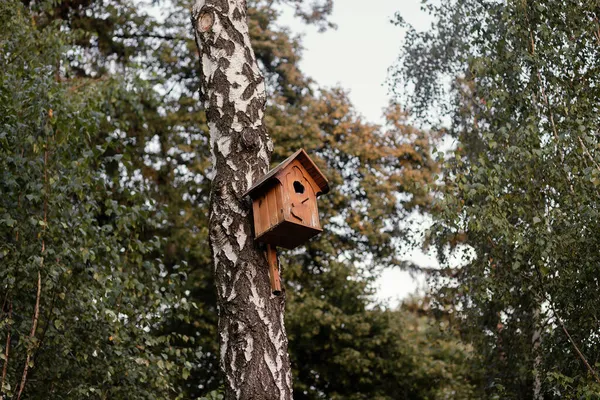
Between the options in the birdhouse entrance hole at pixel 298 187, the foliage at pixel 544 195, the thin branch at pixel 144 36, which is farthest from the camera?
the thin branch at pixel 144 36

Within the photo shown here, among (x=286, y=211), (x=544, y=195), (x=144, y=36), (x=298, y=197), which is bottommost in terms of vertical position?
(x=286, y=211)

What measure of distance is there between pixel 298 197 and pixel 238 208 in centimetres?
34

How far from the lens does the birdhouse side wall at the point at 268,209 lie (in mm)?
3504

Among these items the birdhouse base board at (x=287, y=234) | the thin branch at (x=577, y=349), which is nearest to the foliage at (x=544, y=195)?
the thin branch at (x=577, y=349)

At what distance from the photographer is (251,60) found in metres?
4.08

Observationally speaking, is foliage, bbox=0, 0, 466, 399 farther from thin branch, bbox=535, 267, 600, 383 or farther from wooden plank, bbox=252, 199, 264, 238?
wooden plank, bbox=252, 199, 264, 238

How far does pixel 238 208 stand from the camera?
3.63 m

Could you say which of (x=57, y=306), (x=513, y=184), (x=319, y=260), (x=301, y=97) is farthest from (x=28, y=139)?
(x=301, y=97)

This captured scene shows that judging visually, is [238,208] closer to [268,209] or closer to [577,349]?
[268,209]

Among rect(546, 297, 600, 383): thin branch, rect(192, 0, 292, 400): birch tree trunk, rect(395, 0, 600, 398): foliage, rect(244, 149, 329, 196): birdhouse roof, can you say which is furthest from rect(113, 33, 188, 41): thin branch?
rect(244, 149, 329, 196): birdhouse roof

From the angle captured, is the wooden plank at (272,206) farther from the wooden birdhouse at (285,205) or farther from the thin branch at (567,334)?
the thin branch at (567,334)

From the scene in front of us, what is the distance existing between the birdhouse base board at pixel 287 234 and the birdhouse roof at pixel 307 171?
0.23m

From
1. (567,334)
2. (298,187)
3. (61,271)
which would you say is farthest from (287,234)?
(567,334)

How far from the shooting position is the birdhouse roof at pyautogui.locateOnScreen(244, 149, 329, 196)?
11.8 ft
